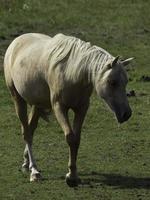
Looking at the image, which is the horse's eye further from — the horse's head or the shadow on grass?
the shadow on grass

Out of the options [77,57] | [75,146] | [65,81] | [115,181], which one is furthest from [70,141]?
[77,57]

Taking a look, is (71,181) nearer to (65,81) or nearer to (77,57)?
(65,81)

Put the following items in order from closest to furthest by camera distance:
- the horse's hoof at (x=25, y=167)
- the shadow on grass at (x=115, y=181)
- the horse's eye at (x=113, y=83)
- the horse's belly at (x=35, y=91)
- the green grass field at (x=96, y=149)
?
the horse's eye at (x=113, y=83) → the green grass field at (x=96, y=149) → the shadow on grass at (x=115, y=181) → the horse's belly at (x=35, y=91) → the horse's hoof at (x=25, y=167)

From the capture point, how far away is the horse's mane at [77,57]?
322 inches

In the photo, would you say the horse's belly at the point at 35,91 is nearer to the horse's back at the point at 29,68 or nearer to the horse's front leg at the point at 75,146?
the horse's back at the point at 29,68

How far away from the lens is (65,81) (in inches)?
330

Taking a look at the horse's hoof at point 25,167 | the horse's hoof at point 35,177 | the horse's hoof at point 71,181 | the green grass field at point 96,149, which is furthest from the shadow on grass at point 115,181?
the horse's hoof at point 25,167

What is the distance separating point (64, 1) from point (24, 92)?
14.9 meters

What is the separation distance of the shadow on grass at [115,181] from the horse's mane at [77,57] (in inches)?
49.9

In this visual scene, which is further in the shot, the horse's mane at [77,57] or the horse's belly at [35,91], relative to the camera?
the horse's belly at [35,91]

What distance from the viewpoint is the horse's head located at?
26.2 ft

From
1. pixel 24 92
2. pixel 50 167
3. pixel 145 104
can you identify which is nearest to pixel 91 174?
pixel 50 167

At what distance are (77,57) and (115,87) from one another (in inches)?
24.4

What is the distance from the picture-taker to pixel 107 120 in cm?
1199
